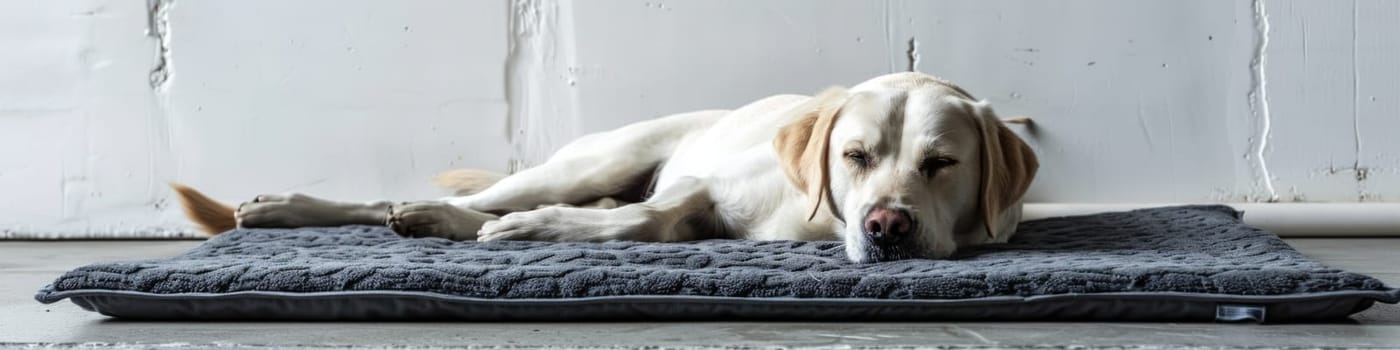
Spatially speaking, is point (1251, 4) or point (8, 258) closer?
point (8, 258)

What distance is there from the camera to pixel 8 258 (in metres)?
3.57

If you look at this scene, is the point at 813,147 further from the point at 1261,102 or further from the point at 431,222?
the point at 1261,102

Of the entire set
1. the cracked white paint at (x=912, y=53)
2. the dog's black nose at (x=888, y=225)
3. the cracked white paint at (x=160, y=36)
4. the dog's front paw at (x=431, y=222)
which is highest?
the cracked white paint at (x=160, y=36)

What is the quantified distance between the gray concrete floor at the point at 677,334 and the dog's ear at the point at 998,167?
0.71 metres

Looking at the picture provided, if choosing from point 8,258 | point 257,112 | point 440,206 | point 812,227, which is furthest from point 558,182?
point 8,258

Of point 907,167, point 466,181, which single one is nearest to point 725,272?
point 907,167

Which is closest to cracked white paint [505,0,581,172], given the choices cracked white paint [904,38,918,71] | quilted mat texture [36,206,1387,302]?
cracked white paint [904,38,918,71]

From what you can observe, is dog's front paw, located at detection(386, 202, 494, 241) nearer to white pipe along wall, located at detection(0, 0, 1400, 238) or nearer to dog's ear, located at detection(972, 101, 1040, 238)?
white pipe along wall, located at detection(0, 0, 1400, 238)

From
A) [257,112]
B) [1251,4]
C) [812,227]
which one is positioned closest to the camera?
[812,227]

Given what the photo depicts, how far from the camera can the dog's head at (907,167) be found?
251 centimetres

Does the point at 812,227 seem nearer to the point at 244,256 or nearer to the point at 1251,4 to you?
the point at 244,256

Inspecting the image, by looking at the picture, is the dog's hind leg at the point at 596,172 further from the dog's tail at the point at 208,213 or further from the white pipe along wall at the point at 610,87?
the dog's tail at the point at 208,213

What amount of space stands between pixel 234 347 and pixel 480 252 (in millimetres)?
832

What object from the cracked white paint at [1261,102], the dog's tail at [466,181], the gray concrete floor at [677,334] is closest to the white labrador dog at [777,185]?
the dog's tail at [466,181]
